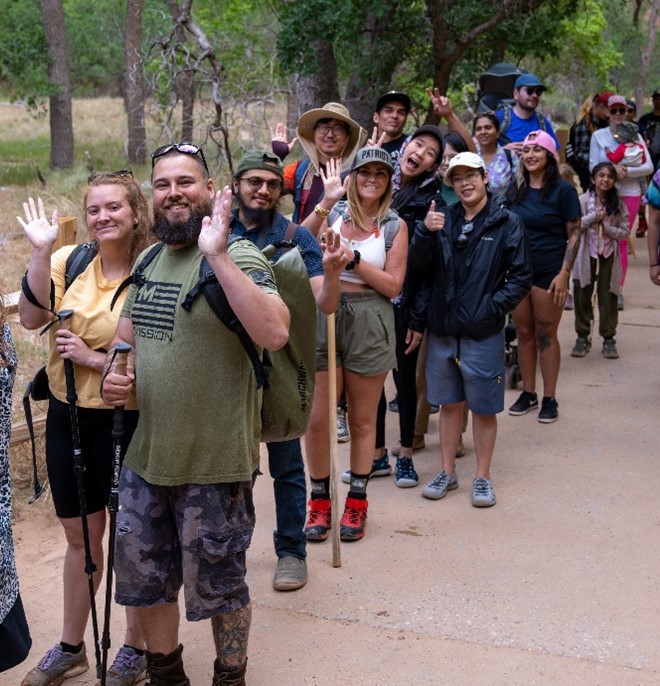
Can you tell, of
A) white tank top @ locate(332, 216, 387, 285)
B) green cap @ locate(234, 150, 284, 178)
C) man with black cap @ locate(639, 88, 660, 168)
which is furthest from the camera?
man with black cap @ locate(639, 88, 660, 168)

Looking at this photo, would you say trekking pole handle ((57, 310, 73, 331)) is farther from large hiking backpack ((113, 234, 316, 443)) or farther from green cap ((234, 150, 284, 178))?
green cap ((234, 150, 284, 178))

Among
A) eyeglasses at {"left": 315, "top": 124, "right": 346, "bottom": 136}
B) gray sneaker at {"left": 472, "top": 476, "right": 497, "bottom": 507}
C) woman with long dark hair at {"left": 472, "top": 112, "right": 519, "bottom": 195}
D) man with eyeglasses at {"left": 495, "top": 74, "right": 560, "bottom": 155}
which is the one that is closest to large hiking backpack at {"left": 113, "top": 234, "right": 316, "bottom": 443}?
eyeglasses at {"left": 315, "top": 124, "right": 346, "bottom": 136}

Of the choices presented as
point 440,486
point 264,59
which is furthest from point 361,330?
point 264,59

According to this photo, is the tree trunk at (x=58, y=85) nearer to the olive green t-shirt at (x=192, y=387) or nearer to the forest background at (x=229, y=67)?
the forest background at (x=229, y=67)

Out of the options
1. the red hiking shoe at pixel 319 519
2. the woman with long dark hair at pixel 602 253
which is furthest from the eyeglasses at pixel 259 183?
the woman with long dark hair at pixel 602 253

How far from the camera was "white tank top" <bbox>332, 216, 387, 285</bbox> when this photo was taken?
4.98 meters

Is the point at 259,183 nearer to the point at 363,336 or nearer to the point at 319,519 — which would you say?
the point at 363,336

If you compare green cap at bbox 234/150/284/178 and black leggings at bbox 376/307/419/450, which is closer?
green cap at bbox 234/150/284/178

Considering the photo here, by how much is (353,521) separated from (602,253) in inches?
151

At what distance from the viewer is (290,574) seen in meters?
4.55

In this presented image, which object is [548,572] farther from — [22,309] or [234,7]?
[234,7]

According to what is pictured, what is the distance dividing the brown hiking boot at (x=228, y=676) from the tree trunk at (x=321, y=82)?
26.2ft

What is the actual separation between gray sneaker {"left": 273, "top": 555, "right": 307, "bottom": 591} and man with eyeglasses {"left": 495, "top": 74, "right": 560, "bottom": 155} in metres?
4.06

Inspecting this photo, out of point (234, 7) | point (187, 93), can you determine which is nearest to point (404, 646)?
point (187, 93)
